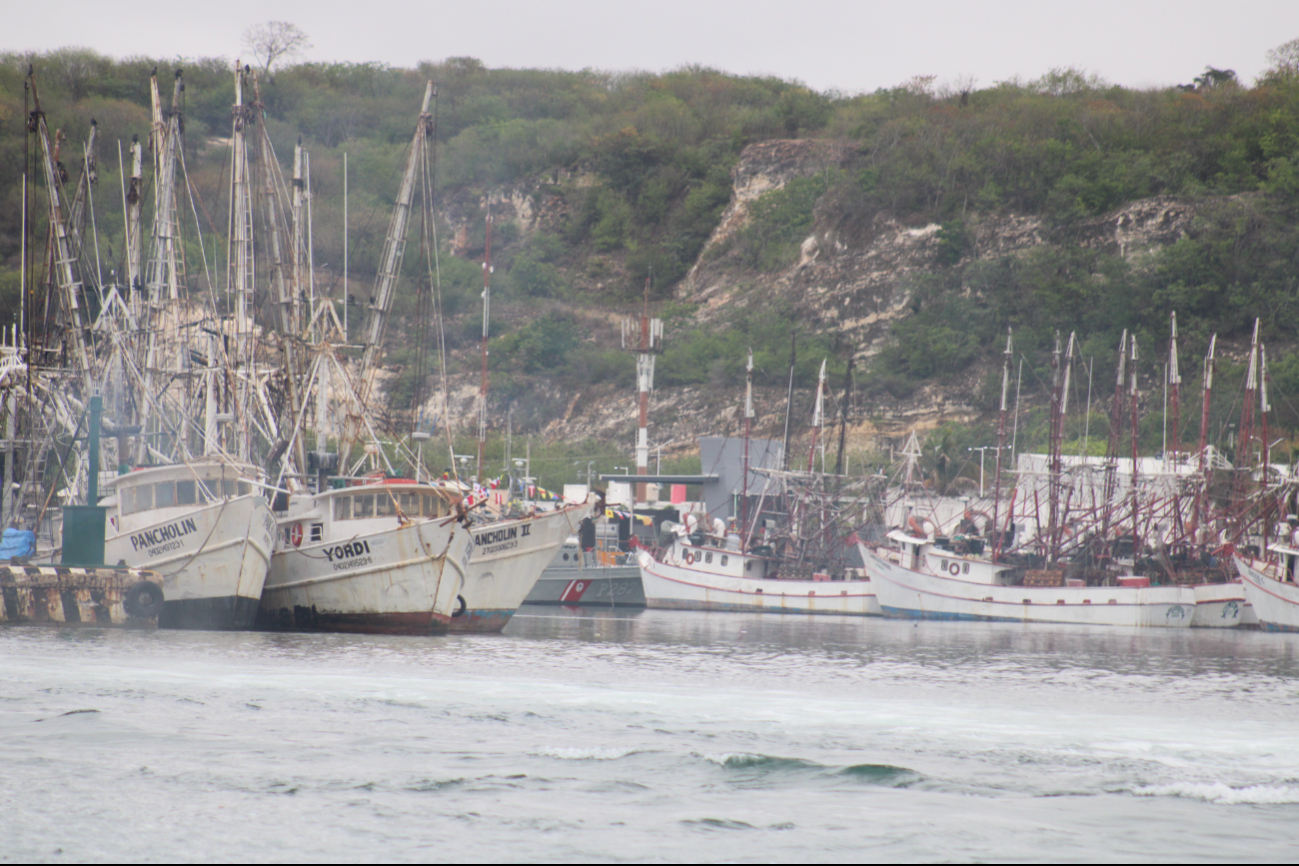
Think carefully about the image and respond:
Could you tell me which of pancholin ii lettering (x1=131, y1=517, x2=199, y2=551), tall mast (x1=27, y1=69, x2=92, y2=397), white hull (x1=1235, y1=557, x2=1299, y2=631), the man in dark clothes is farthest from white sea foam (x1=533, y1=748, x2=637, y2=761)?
the man in dark clothes

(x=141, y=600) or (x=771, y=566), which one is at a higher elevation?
(x=141, y=600)

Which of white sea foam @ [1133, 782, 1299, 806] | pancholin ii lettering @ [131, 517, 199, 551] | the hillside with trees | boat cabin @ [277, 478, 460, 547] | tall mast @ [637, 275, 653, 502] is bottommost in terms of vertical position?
white sea foam @ [1133, 782, 1299, 806]

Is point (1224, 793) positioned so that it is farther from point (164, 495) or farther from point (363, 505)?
point (164, 495)

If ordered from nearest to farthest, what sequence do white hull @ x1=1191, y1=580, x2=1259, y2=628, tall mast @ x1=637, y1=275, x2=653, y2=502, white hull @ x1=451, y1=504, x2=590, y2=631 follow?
white hull @ x1=451, y1=504, x2=590, y2=631 → white hull @ x1=1191, y1=580, x2=1259, y2=628 → tall mast @ x1=637, y1=275, x2=653, y2=502

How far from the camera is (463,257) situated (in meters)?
111

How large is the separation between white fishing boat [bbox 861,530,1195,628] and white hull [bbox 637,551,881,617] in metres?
1.28

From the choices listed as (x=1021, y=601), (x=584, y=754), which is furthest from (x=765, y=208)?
(x=584, y=754)

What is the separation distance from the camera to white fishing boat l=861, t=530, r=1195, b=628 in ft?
157

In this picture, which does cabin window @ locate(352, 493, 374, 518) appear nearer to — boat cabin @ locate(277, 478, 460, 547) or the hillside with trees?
boat cabin @ locate(277, 478, 460, 547)

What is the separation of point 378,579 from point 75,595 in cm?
700

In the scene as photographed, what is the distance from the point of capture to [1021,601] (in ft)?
166

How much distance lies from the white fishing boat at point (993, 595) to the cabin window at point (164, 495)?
1156 inches

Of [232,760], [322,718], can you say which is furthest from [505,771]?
[322,718]

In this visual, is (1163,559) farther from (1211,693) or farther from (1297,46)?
(1297,46)
